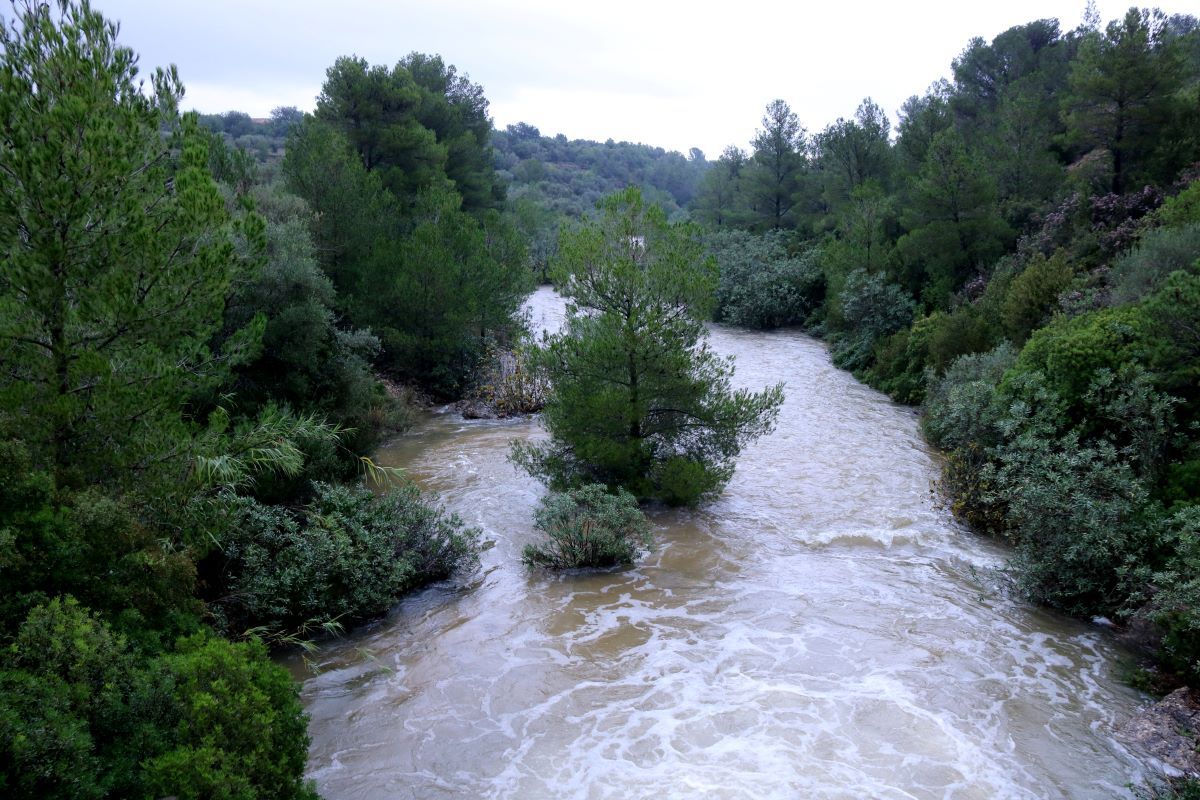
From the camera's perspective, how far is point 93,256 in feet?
22.7

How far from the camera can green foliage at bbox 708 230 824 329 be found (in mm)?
35719

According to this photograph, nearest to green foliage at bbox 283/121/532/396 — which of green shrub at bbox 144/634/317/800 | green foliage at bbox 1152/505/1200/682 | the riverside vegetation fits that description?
the riverside vegetation

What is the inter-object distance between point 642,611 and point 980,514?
6.32 m

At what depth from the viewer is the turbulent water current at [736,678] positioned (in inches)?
267

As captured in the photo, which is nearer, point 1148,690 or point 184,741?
point 184,741

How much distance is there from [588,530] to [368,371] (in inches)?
356

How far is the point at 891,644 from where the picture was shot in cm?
909

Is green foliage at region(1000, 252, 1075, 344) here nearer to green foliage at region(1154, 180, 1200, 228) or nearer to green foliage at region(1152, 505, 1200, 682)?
green foliage at region(1154, 180, 1200, 228)

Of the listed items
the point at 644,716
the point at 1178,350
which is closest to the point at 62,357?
the point at 644,716

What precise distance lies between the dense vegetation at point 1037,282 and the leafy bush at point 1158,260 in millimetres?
42

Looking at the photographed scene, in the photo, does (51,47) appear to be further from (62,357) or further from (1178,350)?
(1178,350)

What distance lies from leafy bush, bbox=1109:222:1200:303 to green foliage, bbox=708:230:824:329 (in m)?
20.6

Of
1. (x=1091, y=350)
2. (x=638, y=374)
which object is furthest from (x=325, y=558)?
(x=1091, y=350)

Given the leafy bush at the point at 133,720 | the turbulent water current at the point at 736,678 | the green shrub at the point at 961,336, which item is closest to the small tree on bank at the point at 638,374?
the turbulent water current at the point at 736,678
